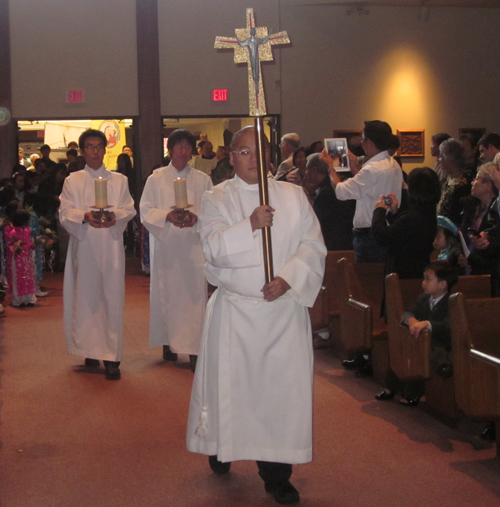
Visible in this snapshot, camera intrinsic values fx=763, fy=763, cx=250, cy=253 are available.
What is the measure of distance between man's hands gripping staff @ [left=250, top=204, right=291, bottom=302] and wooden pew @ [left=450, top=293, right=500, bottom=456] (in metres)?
1.10

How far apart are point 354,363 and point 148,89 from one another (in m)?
8.42

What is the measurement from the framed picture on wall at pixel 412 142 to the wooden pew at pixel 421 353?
31.0ft

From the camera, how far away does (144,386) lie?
5.52m

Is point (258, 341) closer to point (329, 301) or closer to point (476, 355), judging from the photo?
point (476, 355)

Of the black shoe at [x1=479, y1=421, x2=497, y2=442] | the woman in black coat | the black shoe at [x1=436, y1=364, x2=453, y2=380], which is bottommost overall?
the black shoe at [x1=479, y1=421, x2=497, y2=442]

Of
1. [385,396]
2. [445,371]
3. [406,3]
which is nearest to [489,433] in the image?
[445,371]

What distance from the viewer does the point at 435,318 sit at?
452 centimetres

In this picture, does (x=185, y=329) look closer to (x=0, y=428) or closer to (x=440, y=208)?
(x=0, y=428)

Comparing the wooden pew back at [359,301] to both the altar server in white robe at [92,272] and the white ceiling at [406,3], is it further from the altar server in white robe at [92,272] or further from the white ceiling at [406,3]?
the white ceiling at [406,3]

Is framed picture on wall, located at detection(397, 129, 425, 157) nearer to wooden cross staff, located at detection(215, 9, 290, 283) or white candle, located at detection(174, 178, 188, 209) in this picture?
white candle, located at detection(174, 178, 188, 209)

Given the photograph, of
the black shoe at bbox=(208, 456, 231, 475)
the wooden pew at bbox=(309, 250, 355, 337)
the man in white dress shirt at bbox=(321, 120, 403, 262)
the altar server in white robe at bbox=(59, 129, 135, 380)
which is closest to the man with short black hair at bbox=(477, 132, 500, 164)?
the man in white dress shirt at bbox=(321, 120, 403, 262)

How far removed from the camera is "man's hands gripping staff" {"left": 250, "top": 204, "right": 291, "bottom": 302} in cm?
326

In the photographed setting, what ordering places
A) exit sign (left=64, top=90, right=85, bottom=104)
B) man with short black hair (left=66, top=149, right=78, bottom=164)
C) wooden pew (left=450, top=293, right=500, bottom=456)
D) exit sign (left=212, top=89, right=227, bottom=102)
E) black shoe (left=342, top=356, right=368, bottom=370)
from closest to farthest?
wooden pew (left=450, top=293, right=500, bottom=456) < black shoe (left=342, top=356, right=368, bottom=370) < exit sign (left=64, top=90, right=85, bottom=104) < exit sign (left=212, top=89, right=227, bottom=102) < man with short black hair (left=66, top=149, right=78, bottom=164)

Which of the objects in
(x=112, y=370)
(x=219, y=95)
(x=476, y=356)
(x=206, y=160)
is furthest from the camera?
(x=219, y=95)
